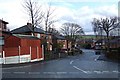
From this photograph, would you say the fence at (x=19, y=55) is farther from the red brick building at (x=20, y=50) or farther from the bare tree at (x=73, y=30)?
the bare tree at (x=73, y=30)

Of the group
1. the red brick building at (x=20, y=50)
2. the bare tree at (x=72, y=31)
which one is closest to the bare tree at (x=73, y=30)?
the bare tree at (x=72, y=31)

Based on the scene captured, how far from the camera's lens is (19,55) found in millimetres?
36938

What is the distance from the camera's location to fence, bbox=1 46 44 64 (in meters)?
35.2

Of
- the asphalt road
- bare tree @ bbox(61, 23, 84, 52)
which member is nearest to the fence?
the asphalt road

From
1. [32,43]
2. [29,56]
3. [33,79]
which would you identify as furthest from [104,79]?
[32,43]

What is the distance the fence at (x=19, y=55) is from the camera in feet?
115

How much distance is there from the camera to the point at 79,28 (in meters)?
110

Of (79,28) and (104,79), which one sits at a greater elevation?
(79,28)

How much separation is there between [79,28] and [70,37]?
5.47 m

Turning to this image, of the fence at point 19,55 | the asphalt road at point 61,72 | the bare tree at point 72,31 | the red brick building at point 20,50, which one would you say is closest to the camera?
the asphalt road at point 61,72

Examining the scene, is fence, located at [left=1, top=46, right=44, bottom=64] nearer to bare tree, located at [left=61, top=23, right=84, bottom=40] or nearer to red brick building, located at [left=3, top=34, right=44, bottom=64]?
red brick building, located at [left=3, top=34, right=44, bottom=64]

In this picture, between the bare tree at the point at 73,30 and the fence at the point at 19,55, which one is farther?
the bare tree at the point at 73,30

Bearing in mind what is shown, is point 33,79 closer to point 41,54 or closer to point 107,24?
point 41,54

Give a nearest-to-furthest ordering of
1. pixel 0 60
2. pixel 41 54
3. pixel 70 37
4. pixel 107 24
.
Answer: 1. pixel 0 60
2. pixel 41 54
3. pixel 107 24
4. pixel 70 37
